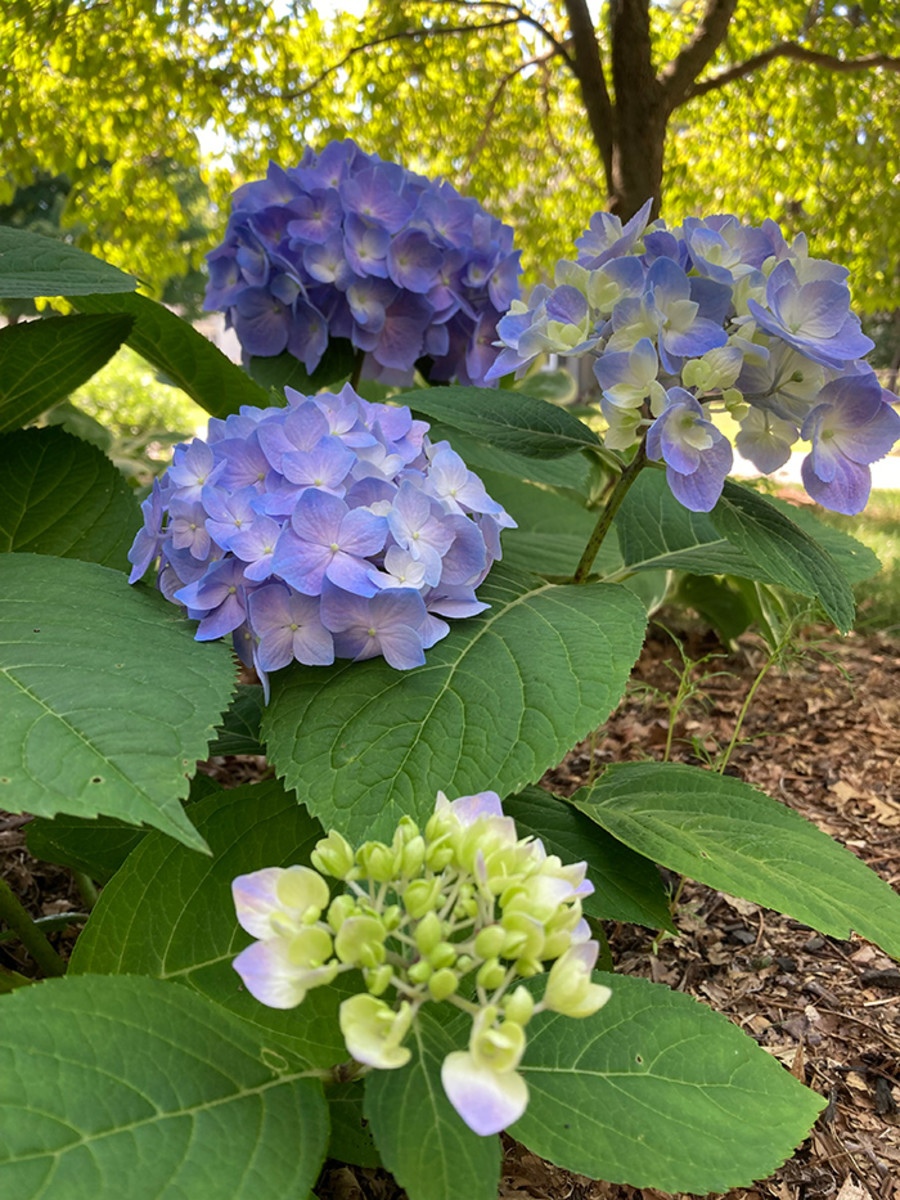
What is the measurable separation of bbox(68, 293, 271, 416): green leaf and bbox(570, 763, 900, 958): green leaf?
893 millimetres

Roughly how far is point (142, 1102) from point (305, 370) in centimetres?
142

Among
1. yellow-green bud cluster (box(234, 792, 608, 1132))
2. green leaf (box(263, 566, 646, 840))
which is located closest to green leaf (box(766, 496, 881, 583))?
green leaf (box(263, 566, 646, 840))

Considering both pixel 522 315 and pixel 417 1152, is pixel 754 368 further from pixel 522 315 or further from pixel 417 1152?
pixel 417 1152

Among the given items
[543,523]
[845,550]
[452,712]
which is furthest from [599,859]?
[543,523]

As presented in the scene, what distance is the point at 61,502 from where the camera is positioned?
4.35 feet

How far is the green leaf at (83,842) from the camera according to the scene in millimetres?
1059

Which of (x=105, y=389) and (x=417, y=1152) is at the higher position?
(x=417, y=1152)

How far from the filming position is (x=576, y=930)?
0.65 meters

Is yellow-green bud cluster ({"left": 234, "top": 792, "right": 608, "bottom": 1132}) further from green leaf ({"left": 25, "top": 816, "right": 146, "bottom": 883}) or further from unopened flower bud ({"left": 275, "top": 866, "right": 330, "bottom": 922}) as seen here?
green leaf ({"left": 25, "top": 816, "right": 146, "bottom": 883})

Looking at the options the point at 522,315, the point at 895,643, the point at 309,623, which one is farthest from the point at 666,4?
the point at 309,623

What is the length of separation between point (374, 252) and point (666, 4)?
5920 millimetres

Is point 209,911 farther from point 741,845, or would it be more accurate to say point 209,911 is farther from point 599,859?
point 741,845

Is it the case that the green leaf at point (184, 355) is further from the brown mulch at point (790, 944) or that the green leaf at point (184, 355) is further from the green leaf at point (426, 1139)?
the green leaf at point (426, 1139)

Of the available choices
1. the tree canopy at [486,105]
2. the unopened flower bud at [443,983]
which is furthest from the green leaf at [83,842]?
the tree canopy at [486,105]
